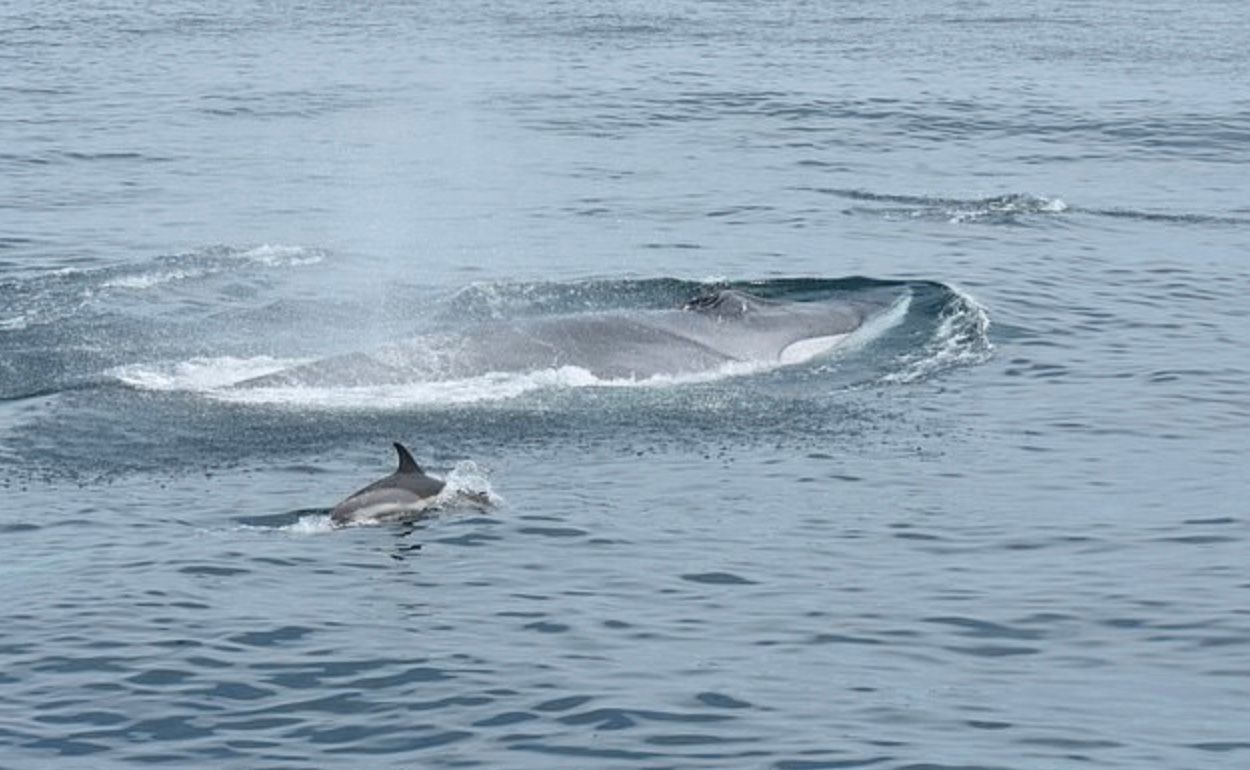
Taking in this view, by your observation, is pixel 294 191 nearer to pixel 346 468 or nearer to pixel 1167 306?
pixel 1167 306

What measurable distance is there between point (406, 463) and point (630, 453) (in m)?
3.62

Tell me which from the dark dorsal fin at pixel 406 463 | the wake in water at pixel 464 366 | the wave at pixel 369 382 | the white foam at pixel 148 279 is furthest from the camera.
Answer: the white foam at pixel 148 279

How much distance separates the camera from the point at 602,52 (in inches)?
2623

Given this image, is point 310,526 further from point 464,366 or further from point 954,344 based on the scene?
point 954,344

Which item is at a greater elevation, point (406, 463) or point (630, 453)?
point (406, 463)

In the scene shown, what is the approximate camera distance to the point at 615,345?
29.8m

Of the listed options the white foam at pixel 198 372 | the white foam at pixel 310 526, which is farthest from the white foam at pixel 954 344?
the white foam at pixel 310 526

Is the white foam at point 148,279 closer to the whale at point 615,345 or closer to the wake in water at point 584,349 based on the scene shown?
the wake in water at point 584,349

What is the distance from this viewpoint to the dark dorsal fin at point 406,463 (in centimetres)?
2244

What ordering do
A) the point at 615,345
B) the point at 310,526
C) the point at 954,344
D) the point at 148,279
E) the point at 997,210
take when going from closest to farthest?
the point at 310,526
the point at 615,345
the point at 954,344
the point at 148,279
the point at 997,210

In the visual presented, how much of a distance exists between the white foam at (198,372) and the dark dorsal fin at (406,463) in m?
5.62

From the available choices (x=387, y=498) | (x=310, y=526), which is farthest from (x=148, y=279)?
(x=387, y=498)

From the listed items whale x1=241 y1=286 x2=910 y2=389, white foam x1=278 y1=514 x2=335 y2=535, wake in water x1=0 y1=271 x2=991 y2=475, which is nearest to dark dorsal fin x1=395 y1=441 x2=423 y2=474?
white foam x1=278 y1=514 x2=335 y2=535

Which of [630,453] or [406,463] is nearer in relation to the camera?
[406,463]
